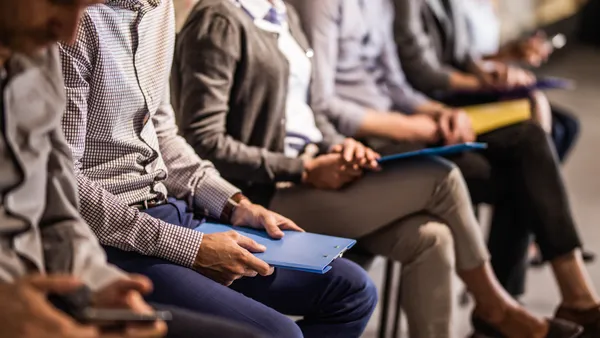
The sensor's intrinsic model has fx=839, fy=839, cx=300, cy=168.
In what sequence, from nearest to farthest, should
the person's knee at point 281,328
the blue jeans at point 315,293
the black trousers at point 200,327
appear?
the black trousers at point 200,327 → the person's knee at point 281,328 → the blue jeans at point 315,293

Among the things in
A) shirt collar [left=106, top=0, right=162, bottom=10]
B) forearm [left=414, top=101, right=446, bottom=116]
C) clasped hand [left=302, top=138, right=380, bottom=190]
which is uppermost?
shirt collar [left=106, top=0, right=162, bottom=10]

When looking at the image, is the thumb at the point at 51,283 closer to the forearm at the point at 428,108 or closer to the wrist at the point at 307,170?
the wrist at the point at 307,170

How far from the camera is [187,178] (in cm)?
A: 159

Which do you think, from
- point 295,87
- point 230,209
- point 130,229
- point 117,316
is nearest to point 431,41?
point 295,87

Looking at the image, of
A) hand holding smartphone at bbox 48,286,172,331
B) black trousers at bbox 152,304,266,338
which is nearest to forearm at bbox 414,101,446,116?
black trousers at bbox 152,304,266,338

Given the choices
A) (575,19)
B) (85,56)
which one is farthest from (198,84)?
(575,19)

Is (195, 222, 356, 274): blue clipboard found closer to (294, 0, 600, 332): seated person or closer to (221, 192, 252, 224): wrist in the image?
(221, 192, 252, 224): wrist

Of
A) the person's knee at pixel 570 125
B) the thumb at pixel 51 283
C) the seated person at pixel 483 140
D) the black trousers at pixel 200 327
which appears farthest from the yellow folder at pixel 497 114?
the thumb at pixel 51 283

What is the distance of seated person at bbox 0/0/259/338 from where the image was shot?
89 cm

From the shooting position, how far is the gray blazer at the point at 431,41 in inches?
106

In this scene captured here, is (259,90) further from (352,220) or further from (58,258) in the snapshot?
(58,258)

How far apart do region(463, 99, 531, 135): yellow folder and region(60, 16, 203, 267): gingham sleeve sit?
3.84 feet

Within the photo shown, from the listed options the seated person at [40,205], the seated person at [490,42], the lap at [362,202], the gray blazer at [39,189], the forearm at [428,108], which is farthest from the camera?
the seated person at [490,42]

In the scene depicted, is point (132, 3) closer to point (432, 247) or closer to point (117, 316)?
point (117, 316)
